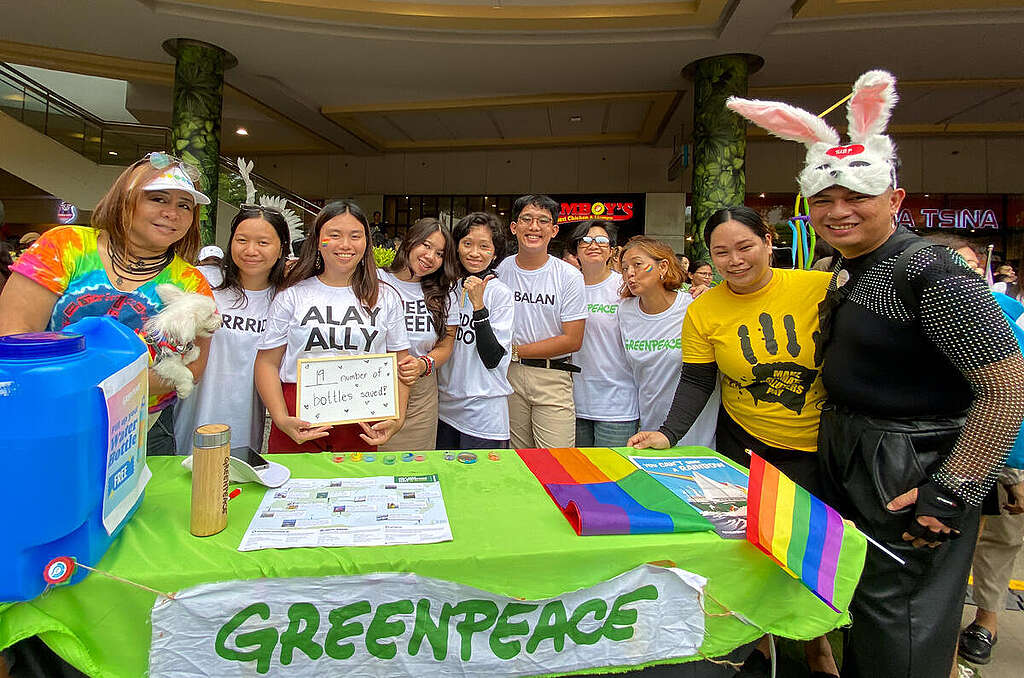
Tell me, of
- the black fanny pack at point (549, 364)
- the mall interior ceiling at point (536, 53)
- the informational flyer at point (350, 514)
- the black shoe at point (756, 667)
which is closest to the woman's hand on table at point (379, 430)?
the informational flyer at point (350, 514)

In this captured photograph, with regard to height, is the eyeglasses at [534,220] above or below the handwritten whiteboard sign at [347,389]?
above

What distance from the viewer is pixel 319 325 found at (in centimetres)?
239

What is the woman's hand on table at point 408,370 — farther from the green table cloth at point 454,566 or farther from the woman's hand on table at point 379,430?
the green table cloth at point 454,566

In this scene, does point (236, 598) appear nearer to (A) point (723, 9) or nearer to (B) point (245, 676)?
(B) point (245, 676)

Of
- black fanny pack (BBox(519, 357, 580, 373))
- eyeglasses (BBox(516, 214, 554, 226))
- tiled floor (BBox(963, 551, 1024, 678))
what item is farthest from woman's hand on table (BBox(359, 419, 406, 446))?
tiled floor (BBox(963, 551, 1024, 678))

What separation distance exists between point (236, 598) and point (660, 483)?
3.94ft

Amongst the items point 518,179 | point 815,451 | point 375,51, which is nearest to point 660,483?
point 815,451

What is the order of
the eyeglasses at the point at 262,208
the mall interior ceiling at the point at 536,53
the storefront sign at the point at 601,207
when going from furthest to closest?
the storefront sign at the point at 601,207
the mall interior ceiling at the point at 536,53
the eyeglasses at the point at 262,208

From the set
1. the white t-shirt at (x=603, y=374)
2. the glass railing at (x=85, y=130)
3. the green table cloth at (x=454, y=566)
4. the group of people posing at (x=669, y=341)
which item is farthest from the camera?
the glass railing at (x=85, y=130)

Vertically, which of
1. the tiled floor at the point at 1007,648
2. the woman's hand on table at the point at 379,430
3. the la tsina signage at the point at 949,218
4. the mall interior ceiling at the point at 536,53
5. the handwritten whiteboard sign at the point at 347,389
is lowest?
the tiled floor at the point at 1007,648

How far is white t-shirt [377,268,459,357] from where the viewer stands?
9.44 ft

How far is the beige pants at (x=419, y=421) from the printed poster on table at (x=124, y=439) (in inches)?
58.5

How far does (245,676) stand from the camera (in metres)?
1.26

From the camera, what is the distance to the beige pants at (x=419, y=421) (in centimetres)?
289
